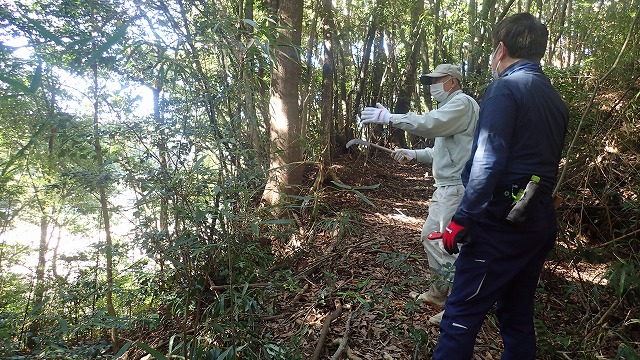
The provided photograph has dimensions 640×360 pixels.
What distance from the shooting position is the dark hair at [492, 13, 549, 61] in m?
1.93

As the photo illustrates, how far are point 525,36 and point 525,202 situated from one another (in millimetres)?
898

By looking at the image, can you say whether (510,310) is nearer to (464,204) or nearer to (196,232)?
(464,204)

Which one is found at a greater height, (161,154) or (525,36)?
(525,36)

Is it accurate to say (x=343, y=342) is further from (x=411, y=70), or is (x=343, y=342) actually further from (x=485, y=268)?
(x=411, y=70)

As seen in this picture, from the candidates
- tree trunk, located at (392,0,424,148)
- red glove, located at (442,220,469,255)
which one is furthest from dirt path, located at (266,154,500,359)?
tree trunk, located at (392,0,424,148)

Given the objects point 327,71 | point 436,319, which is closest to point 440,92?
point 436,319

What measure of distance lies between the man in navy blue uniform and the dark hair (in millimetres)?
124

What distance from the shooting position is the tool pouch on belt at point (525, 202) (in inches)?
68.1

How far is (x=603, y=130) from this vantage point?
3.85 metres

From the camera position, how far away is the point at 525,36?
76.4 inches

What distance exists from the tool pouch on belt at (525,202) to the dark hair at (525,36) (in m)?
0.70

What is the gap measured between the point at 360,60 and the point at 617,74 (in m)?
6.26

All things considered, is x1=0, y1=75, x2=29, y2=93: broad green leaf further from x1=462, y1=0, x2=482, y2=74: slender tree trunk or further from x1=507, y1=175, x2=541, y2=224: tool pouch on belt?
x1=462, y1=0, x2=482, y2=74: slender tree trunk

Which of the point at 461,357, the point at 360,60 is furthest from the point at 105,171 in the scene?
the point at 360,60
